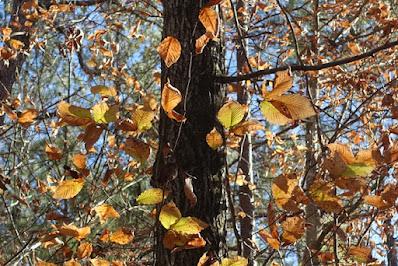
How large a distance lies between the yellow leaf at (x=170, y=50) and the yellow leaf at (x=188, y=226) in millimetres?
392

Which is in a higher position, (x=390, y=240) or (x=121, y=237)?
(x=121, y=237)

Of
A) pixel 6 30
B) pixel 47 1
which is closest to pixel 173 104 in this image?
pixel 6 30

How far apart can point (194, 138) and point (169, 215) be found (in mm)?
327

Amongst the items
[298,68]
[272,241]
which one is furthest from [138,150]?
[298,68]

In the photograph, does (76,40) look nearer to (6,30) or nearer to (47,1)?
(6,30)

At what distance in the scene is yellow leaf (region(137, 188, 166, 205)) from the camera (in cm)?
135

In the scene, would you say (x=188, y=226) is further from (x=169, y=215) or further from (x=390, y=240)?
(x=390, y=240)

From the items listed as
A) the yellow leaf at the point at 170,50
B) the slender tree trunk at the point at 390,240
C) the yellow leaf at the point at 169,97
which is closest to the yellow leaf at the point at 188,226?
the yellow leaf at the point at 169,97

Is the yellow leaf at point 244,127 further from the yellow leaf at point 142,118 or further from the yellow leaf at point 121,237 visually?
the yellow leaf at point 121,237

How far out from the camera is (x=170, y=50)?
135cm

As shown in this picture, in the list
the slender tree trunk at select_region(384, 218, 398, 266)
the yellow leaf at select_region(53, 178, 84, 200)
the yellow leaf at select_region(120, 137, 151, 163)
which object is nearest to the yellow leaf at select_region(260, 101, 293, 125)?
the yellow leaf at select_region(120, 137, 151, 163)

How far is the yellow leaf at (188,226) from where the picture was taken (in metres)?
1.30

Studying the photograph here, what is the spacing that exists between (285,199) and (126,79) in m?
2.78

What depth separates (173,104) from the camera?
1.21 metres
